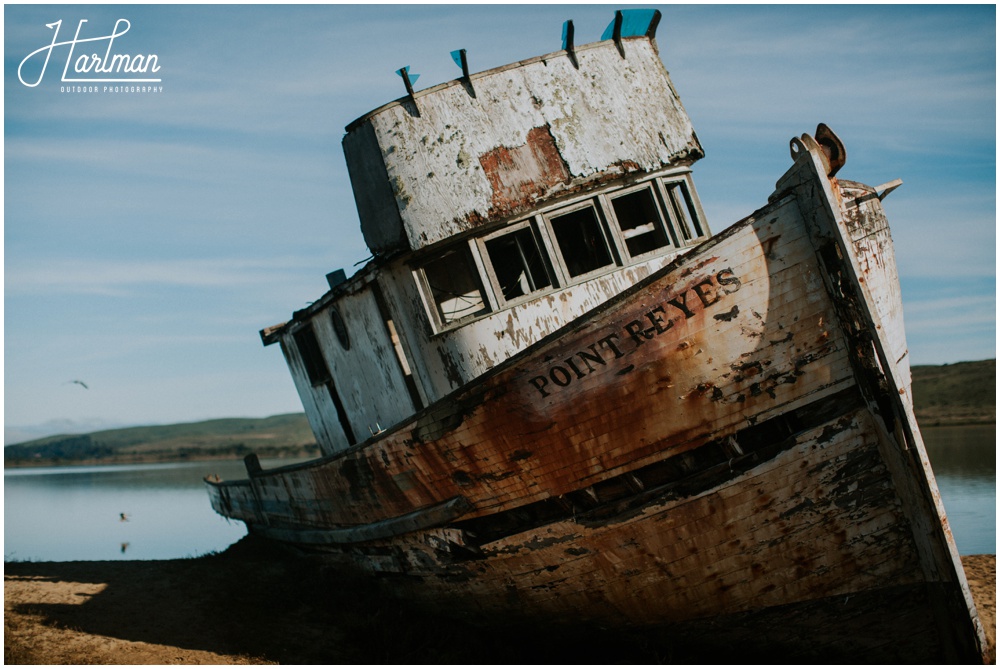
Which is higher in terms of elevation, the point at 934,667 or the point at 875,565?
the point at 875,565

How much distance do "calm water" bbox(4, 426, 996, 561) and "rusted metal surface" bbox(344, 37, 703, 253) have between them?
24.2 ft

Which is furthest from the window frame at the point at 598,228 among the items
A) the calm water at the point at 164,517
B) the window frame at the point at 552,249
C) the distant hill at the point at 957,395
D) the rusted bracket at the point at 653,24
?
the distant hill at the point at 957,395

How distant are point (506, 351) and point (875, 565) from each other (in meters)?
2.88

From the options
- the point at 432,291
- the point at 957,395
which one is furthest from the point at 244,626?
the point at 957,395

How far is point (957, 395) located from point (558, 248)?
26.2 meters

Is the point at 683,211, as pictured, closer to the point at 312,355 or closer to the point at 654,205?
the point at 654,205

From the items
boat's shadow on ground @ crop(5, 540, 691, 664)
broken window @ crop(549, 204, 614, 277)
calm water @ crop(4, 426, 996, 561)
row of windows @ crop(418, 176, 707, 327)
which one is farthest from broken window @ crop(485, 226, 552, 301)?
calm water @ crop(4, 426, 996, 561)

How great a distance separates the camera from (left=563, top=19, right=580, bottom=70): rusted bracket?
673 cm

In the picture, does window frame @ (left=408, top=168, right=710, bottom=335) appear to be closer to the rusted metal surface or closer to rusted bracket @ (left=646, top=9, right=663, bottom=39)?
the rusted metal surface

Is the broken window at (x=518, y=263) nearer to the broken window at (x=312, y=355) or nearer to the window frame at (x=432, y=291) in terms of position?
the window frame at (x=432, y=291)

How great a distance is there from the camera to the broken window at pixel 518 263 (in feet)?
21.0

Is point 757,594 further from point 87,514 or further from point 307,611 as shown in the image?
point 87,514

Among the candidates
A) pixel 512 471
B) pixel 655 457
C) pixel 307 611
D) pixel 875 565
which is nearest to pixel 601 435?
pixel 655 457

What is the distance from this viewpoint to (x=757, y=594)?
539 cm
